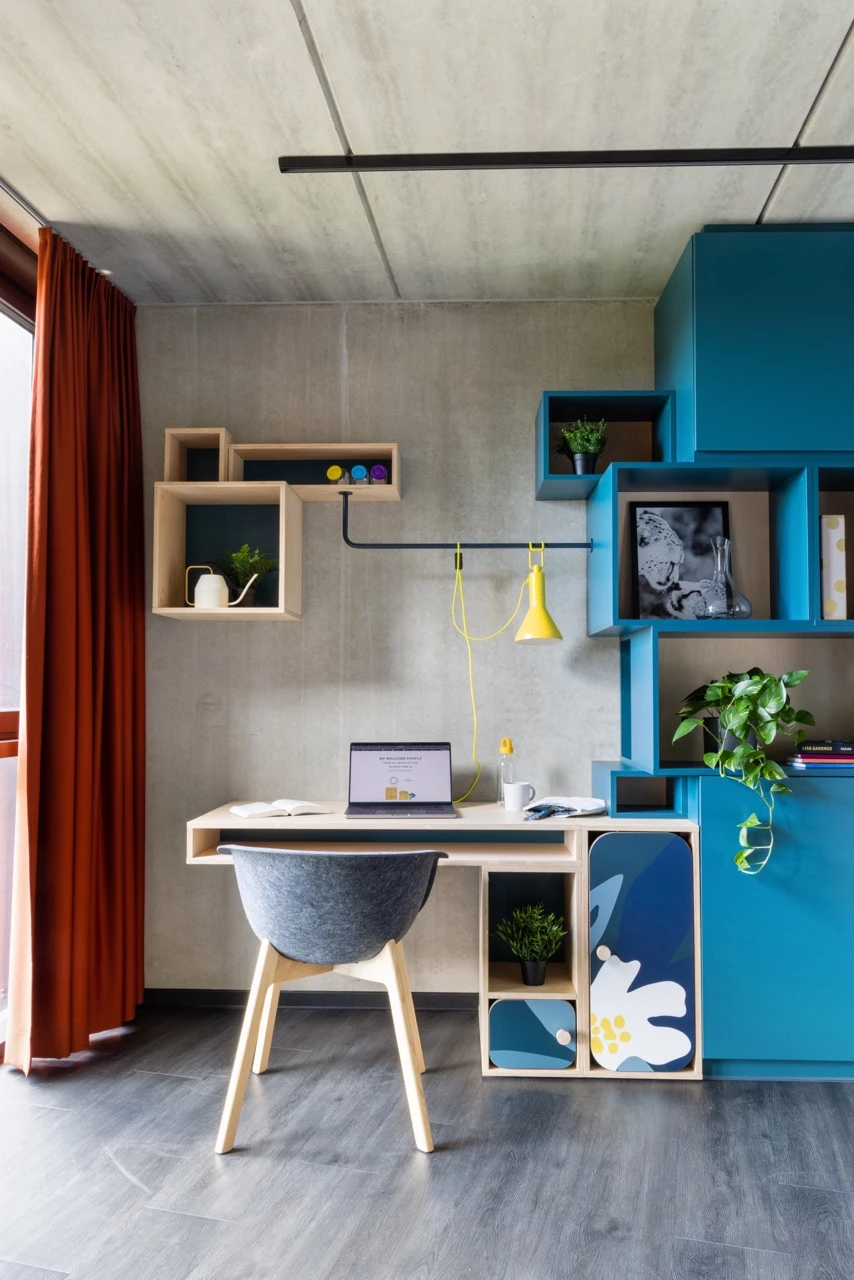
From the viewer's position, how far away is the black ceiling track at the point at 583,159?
2316mm

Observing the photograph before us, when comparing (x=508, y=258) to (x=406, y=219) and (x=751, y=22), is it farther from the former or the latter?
(x=751, y=22)

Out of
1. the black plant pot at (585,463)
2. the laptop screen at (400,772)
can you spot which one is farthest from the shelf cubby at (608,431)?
the laptop screen at (400,772)

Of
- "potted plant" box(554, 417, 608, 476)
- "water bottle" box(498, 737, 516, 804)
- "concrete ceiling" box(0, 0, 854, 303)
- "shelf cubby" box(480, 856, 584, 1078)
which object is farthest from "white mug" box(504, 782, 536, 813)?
"concrete ceiling" box(0, 0, 854, 303)

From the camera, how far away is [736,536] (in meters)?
3.09

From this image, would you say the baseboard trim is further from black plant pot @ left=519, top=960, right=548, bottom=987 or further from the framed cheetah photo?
the framed cheetah photo

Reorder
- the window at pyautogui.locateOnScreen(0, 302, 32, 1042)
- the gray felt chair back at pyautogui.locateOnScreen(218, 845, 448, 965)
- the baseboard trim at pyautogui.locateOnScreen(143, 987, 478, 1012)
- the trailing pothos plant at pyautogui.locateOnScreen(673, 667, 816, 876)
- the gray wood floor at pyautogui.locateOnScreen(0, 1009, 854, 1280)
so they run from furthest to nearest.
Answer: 1. the baseboard trim at pyautogui.locateOnScreen(143, 987, 478, 1012)
2. the window at pyautogui.locateOnScreen(0, 302, 32, 1042)
3. the trailing pothos plant at pyautogui.locateOnScreen(673, 667, 816, 876)
4. the gray felt chair back at pyautogui.locateOnScreen(218, 845, 448, 965)
5. the gray wood floor at pyautogui.locateOnScreen(0, 1009, 854, 1280)

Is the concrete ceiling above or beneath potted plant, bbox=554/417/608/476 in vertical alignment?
above

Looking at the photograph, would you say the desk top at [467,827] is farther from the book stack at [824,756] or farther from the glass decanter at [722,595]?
the glass decanter at [722,595]

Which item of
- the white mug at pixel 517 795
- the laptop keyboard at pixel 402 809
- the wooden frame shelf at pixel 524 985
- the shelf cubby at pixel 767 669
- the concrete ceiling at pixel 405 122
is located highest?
the concrete ceiling at pixel 405 122

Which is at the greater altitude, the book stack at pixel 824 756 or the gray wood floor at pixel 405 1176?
the book stack at pixel 824 756

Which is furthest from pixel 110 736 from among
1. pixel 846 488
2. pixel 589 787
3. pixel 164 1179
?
pixel 846 488

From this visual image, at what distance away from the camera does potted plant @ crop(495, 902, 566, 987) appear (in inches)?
107

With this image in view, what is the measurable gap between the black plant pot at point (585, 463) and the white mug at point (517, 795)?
3.48 feet

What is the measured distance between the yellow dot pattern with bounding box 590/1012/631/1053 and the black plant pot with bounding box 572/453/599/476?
5.64 ft
